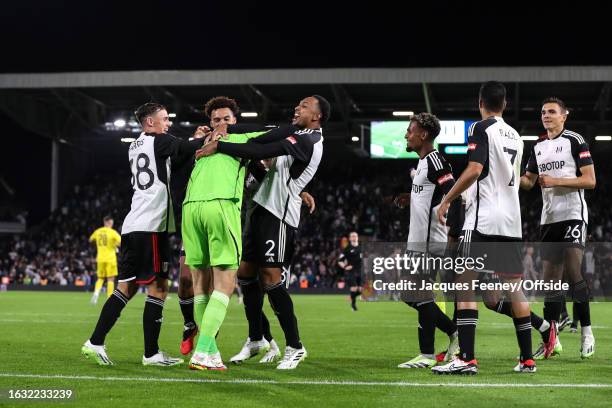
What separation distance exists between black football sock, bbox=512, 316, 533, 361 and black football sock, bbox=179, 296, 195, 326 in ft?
9.89

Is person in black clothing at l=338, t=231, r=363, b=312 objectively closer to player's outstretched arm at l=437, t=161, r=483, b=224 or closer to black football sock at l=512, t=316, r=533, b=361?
black football sock at l=512, t=316, r=533, b=361

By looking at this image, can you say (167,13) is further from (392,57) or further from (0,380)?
(0,380)

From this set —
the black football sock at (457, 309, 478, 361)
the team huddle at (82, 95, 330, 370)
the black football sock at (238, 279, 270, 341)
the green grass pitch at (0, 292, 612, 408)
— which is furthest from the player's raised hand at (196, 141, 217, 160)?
the black football sock at (457, 309, 478, 361)

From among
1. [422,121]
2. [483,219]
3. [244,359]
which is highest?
[422,121]

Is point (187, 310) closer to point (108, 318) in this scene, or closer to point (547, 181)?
point (108, 318)

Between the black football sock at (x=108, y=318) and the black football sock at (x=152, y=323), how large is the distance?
0.74 feet

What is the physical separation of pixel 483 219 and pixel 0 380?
3870 mm

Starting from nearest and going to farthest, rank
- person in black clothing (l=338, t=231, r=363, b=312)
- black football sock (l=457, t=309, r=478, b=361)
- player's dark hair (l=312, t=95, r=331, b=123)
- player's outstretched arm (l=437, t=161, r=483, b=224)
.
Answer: player's outstretched arm (l=437, t=161, r=483, b=224), black football sock (l=457, t=309, r=478, b=361), player's dark hair (l=312, t=95, r=331, b=123), person in black clothing (l=338, t=231, r=363, b=312)

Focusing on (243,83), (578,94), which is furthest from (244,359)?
(578,94)

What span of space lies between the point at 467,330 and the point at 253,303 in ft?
6.79

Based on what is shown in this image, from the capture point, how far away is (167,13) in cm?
3981

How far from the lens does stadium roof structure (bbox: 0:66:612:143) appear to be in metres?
31.8

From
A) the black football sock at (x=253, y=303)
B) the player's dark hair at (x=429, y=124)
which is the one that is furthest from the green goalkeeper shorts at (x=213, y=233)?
the player's dark hair at (x=429, y=124)

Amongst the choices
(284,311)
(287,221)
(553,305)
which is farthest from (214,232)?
(553,305)
